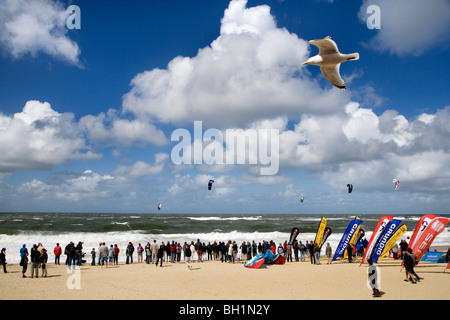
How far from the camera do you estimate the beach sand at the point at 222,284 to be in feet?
33.8

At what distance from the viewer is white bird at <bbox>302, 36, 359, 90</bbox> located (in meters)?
7.36

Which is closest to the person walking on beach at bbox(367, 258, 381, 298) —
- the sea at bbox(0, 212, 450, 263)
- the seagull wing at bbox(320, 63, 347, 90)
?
the seagull wing at bbox(320, 63, 347, 90)

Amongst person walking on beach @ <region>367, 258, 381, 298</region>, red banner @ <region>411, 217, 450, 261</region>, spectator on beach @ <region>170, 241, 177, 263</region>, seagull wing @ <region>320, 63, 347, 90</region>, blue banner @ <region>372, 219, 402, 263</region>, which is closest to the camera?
seagull wing @ <region>320, 63, 347, 90</region>

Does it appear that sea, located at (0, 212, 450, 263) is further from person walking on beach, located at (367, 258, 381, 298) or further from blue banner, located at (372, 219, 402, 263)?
person walking on beach, located at (367, 258, 381, 298)

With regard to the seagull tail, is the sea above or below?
below

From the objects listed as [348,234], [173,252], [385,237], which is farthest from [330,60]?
[173,252]

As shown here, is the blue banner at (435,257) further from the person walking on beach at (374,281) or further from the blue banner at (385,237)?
the person walking on beach at (374,281)

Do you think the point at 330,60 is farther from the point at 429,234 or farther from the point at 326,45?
the point at 429,234

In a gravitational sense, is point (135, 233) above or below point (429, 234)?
below

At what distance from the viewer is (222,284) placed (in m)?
12.1

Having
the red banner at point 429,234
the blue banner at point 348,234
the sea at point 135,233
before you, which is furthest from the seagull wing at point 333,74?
the sea at point 135,233

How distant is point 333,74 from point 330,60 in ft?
1.38

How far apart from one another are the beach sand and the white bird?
6.49 m

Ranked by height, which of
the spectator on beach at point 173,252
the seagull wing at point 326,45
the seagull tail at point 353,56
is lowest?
the spectator on beach at point 173,252
